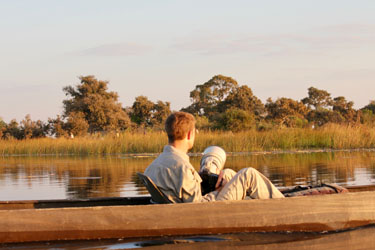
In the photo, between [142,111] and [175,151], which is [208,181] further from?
[142,111]

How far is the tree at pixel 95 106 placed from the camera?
35.0 meters

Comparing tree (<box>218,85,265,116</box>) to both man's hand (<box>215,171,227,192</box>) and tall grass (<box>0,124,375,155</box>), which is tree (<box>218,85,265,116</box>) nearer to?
tall grass (<box>0,124,375,155</box>)

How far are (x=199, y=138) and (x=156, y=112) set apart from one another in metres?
17.5

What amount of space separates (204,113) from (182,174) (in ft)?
124

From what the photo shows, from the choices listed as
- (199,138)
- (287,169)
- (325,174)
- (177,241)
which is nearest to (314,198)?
(177,241)

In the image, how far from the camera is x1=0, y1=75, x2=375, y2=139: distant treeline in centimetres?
3281

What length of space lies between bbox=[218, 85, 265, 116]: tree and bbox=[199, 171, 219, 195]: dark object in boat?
34.1 metres

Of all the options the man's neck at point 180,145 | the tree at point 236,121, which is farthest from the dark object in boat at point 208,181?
the tree at point 236,121

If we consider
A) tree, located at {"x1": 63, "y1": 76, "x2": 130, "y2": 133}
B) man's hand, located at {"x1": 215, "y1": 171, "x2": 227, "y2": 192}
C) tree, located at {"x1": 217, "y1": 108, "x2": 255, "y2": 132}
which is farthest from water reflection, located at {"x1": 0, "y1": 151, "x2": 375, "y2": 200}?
tree, located at {"x1": 63, "y1": 76, "x2": 130, "y2": 133}

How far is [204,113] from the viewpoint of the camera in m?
42.9

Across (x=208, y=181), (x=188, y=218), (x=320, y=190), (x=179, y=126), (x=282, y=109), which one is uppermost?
(x=282, y=109)

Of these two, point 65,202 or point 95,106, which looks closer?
point 65,202

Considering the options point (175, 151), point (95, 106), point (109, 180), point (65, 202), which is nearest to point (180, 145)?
point (175, 151)

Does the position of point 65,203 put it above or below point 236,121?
below
